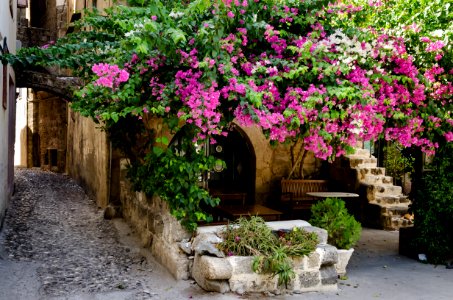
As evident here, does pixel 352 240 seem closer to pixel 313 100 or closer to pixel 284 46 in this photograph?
pixel 313 100

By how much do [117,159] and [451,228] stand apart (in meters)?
6.17

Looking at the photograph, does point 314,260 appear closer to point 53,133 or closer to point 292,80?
point 292,80

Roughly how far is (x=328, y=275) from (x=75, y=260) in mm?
3403

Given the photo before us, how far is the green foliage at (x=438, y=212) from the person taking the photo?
22.3 ft

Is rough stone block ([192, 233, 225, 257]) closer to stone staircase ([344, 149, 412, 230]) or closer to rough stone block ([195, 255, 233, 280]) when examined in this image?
rough stone block ([195, 255, 233, 280])

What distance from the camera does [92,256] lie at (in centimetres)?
685

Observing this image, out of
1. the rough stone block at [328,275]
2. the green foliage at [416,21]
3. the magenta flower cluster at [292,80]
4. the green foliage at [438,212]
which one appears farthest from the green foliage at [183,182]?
the green foliage at [438,212]

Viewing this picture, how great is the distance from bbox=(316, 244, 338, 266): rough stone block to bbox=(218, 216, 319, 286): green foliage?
0.35 feet

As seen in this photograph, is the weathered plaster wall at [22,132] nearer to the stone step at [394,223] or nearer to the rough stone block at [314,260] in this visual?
the stone step at [394,223]

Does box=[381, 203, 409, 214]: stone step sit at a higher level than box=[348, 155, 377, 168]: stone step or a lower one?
lower

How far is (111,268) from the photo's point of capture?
6312mm

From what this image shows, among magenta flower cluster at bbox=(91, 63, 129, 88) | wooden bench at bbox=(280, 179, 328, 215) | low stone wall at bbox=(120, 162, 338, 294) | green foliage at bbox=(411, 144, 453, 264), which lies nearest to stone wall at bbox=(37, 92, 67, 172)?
wooden bench at bbox=(280, 179, 328, 215)

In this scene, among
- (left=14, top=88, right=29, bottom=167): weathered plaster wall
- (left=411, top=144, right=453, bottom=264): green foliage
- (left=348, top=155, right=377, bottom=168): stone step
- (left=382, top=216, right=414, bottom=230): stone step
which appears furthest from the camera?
(left=14, top=88, right=29, bottom=167): weathered plaster wall

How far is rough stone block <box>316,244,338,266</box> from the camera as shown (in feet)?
18.4
